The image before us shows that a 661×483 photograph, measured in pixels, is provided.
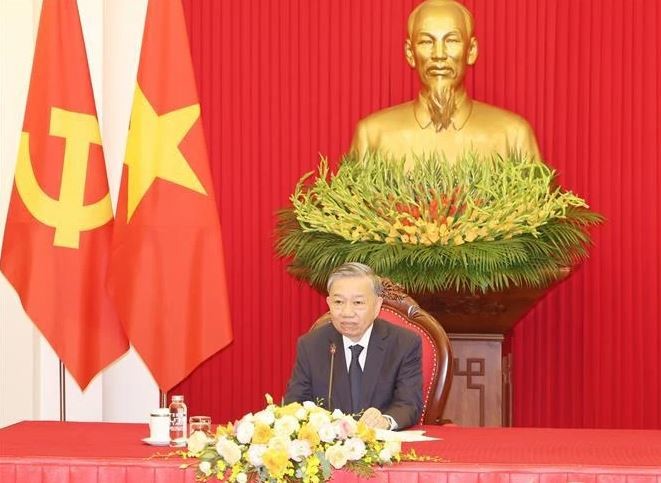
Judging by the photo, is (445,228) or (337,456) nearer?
(337,456)

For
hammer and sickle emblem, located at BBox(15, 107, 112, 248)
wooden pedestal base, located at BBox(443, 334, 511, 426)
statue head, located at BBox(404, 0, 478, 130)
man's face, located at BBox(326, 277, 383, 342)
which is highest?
statue head, located at BBox(404, 0, 478, 130)

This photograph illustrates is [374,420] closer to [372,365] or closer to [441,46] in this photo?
[372,365]

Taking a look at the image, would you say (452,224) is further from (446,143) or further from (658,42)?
(658,42)

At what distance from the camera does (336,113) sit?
6023mm

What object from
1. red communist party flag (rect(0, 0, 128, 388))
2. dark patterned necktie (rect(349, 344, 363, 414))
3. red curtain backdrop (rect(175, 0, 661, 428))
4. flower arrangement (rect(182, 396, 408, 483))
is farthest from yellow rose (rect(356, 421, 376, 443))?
red curtain backdrop (rect(175, 0, 661, 428))

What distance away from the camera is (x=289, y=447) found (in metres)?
2.17

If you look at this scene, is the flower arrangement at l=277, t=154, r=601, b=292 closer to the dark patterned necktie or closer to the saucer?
the dark patterned necktie

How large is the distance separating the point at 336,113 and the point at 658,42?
5.09 ft

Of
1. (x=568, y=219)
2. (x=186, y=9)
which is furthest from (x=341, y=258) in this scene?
(x=186, y=9)

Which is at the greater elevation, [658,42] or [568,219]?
[658,42]

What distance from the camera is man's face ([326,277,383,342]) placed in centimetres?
320

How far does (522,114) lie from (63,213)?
245cm

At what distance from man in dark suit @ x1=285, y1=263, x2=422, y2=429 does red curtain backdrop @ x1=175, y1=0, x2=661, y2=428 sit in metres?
2.70

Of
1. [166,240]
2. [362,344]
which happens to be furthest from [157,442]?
[166,240]
